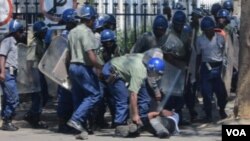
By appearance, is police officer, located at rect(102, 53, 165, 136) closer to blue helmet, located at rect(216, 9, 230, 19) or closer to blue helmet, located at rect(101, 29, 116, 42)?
blue helmet, located at rect(101, 29, 116, 42)

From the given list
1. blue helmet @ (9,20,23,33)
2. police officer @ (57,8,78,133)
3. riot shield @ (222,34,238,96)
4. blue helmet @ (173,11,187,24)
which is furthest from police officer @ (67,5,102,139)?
riot shield @ (222,34,238,96)

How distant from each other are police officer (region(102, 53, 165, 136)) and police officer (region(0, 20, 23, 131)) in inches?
58.7

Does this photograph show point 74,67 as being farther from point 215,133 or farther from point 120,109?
point 215,133

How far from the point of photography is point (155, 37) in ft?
38.9

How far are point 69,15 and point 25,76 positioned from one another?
50.9 inches

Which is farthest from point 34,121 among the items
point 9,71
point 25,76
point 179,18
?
point 179,18

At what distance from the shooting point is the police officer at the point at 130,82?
10.4 metres

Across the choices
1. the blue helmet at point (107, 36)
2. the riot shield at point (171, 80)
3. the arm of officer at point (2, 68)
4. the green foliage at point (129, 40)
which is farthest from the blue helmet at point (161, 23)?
the green foliage at point (129, 40)

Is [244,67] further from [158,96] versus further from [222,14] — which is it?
[222,14]

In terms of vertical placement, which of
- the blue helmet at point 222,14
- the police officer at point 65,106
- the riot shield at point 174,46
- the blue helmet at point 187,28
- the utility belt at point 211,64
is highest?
the blue helmet at point 222,14

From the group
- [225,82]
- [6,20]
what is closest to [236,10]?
[225,82]

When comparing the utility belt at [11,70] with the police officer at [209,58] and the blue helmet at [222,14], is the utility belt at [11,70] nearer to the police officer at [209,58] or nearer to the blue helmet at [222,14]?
the police officer at [209,58]

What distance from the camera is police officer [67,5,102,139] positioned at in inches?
417

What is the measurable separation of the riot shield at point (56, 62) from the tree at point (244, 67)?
2540 mm
